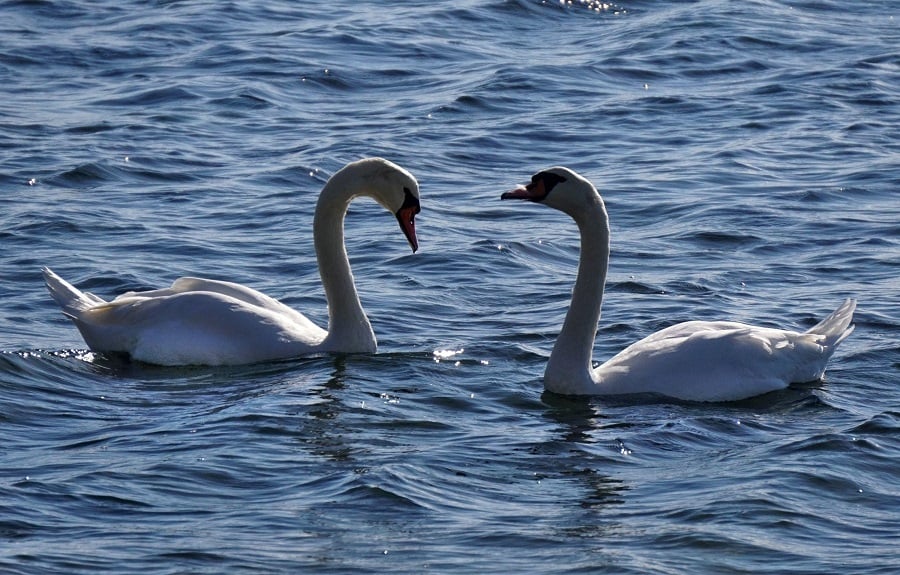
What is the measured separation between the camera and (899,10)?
24281 mm

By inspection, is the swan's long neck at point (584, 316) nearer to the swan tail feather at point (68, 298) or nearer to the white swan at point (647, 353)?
the white swan at point (647, 353)

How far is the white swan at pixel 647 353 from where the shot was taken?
9.56 m

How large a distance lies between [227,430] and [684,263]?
17.3 feet

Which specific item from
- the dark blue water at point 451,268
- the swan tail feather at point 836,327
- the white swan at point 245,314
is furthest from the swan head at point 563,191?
the swan tail feather at point 836,327

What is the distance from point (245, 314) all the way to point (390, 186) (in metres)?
1.16

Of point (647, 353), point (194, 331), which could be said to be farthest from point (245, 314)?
point (647, 353)

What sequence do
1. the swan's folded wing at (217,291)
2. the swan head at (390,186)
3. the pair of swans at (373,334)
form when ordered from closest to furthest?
the pair of swans at (373,334)
the swan head at (390,186)
the swan's folded wing at (217,291)

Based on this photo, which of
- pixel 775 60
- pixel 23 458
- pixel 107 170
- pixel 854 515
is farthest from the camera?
pixel 775 60

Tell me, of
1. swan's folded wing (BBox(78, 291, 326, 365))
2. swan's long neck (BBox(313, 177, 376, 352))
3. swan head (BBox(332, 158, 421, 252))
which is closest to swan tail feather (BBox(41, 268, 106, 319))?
swan's folded wing (BBox(78, 291, 326, 365))

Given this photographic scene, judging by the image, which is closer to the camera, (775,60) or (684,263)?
(684,263)

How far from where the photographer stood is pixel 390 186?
10641 millimetres

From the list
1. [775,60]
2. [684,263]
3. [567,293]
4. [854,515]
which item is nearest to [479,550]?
[854,515]

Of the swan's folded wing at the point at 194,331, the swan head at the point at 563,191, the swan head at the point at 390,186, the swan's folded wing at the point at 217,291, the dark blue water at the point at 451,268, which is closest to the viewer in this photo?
the dark blue water at the point at 451,268

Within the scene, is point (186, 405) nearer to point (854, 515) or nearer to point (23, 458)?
point (23, 458)
